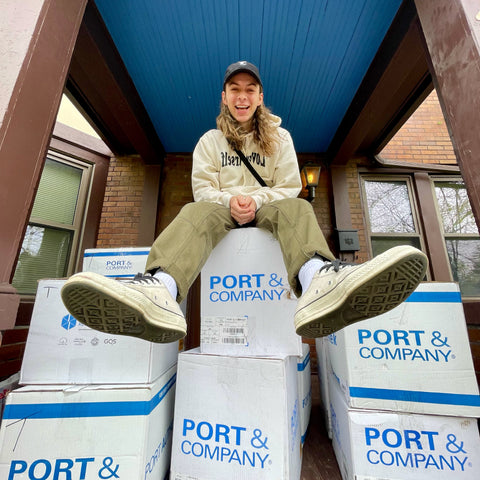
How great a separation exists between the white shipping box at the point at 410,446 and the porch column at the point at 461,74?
3.09 feet

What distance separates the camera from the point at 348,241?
9.60 feet

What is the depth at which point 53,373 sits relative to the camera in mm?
1160

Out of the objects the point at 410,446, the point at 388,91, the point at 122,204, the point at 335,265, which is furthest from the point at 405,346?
the point at 122,204

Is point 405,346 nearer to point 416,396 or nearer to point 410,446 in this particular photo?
point 416,396

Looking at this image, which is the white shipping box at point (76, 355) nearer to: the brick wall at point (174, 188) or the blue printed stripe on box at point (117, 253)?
the blue printed stripe on box at point (117, 253)

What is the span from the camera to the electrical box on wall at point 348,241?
2896mm

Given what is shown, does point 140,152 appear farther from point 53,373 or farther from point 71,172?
point 53,373

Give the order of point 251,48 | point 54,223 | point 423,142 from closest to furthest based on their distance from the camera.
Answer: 1. point 251,48
2. point 54,223
3. point 423,142

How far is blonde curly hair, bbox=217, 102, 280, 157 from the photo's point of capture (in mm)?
1640

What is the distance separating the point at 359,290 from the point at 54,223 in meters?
3.20

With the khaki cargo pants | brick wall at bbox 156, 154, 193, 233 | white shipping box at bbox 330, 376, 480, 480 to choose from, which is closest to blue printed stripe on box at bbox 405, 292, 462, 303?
white shipping box at bbox 330, 376, 480, 480

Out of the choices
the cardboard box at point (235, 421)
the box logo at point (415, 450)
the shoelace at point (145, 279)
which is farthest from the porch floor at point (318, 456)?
the shoelace at point (145, 279)

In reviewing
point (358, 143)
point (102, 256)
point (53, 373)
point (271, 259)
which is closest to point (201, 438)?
point (53, 373)

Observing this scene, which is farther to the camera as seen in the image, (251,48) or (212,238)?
(251,48)
